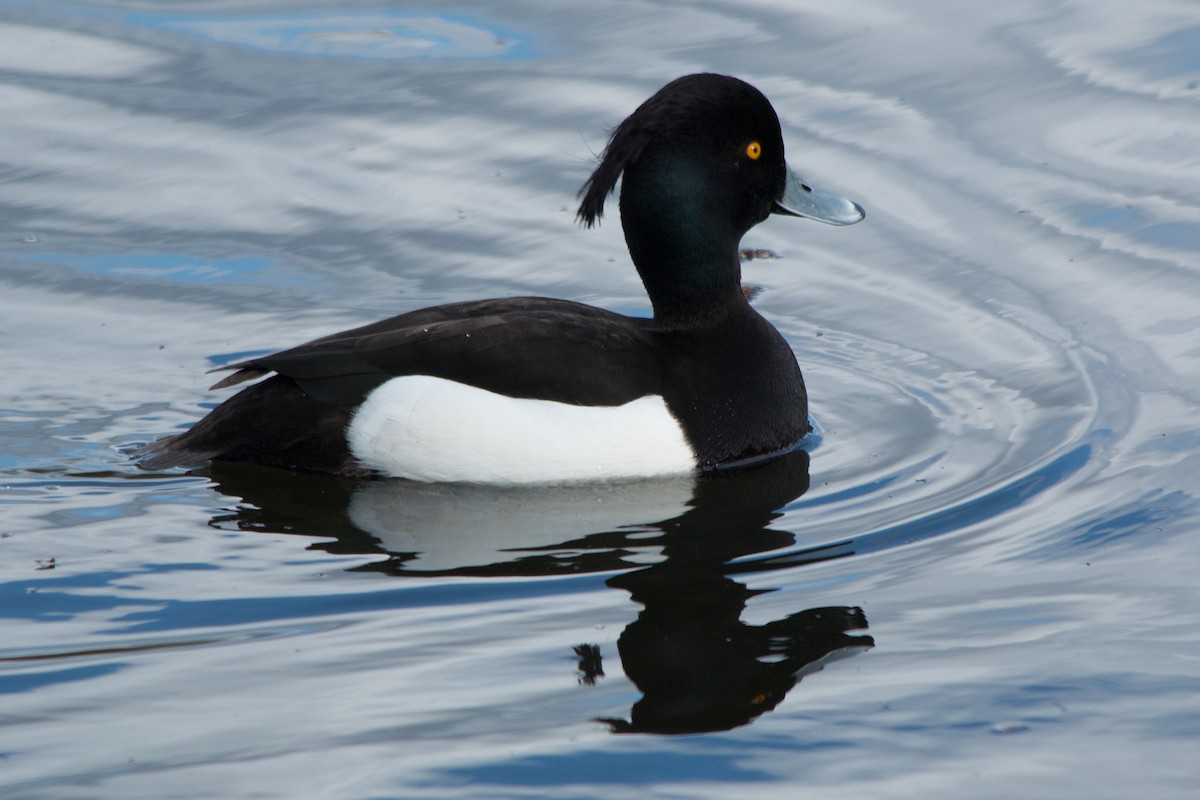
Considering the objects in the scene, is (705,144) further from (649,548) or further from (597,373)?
(649,548)

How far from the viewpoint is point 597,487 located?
6.16 m

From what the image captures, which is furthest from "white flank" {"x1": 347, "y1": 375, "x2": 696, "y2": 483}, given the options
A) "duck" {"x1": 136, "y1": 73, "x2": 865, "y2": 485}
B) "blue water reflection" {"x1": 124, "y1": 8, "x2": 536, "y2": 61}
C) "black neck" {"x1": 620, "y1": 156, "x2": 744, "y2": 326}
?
"blue water reflection" {"x1": 124, "y1": 8, "x2": 536, "y2": 61}

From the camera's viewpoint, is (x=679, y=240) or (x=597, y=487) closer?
(x=597, y=487)

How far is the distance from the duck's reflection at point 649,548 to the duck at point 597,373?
0.11m

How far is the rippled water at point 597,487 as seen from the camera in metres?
4.39

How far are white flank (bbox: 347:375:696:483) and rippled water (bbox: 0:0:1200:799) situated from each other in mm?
95

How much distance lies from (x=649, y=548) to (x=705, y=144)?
1.73 meters

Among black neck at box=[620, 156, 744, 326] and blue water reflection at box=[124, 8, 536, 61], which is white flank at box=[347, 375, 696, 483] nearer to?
black neck at box=[620, 156, 744, 326]

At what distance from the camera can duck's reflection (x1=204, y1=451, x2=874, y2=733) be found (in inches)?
185

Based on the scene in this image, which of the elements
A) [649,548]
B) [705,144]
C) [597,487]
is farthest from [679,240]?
[649,548]

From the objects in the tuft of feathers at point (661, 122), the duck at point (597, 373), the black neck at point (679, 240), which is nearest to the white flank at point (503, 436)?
the duck at point (597, 373)

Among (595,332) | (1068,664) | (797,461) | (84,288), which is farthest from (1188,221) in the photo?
(84,288)

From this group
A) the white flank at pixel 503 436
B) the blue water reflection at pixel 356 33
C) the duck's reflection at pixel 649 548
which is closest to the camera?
the duck's reflection at pixel 649 548

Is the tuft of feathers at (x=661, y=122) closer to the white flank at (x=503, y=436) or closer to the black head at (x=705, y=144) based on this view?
the black head at (x=705, y=144)
